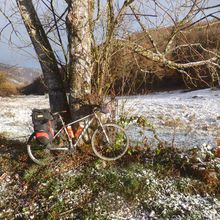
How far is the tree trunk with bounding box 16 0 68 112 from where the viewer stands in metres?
6.43

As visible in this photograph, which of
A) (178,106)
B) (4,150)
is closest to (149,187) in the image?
(4,150)

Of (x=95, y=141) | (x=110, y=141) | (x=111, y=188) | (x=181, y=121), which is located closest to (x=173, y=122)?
(x=181, y=121)

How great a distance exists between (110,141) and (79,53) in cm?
178

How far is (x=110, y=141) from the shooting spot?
6.28 metres

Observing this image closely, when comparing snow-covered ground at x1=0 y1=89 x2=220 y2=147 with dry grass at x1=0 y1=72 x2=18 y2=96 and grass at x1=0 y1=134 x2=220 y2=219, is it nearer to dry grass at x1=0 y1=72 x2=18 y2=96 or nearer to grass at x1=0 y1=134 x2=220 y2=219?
grass at x1=0 y1=134 x2=220 y2=219

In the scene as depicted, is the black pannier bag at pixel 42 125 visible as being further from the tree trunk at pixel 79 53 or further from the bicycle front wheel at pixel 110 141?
the bicycle front wheel at pixel 110 141

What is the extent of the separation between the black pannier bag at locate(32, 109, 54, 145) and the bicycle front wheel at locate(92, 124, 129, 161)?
2.93 feet

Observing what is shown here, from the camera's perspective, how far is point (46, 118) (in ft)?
19.2

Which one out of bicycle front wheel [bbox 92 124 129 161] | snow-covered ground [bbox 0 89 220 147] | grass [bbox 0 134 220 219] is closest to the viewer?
grass [bbox 0 134 220 219]

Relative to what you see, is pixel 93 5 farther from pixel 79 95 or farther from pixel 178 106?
pixel 178 106

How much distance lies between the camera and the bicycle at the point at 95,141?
6062 mm

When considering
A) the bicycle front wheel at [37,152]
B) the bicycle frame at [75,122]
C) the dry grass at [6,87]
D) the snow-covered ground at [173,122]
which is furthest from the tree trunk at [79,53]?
the dry grass at [6,87]

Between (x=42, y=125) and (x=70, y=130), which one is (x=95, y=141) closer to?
(x=70, y=130)

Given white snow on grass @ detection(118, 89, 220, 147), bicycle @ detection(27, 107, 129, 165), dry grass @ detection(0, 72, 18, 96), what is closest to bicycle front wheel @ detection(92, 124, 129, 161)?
bicycle @ detection(27, 107, 129, 165)
